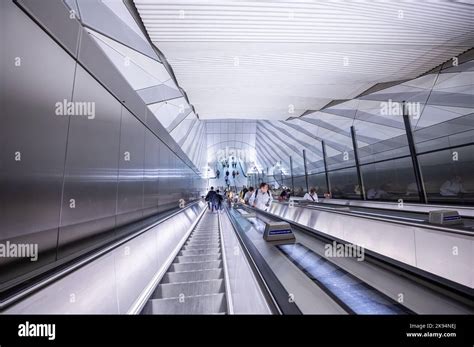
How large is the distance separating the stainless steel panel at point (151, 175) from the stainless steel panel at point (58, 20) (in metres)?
3.28

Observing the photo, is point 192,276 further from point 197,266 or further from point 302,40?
point 302,40

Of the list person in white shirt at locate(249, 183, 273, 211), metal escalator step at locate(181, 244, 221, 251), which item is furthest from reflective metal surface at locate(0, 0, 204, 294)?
person in white shirt at locate(249, 183, 273, 211)

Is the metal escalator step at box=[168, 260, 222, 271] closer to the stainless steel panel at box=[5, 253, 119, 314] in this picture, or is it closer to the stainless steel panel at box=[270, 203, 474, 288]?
the stainless steel panel at box=[5, 253, 119, 314]

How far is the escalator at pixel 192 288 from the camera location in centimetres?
269

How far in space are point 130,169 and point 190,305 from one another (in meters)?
3.13

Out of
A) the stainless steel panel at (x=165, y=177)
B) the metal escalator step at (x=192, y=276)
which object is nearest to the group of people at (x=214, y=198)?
the stainless steel panel at (x=165, y=177)

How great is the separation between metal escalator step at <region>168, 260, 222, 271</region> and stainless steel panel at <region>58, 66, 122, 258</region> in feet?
4.78

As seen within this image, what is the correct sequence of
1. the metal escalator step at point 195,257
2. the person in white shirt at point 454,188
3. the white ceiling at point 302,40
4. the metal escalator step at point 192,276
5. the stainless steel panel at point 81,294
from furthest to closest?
the person in white shirt at point 454,188 < the white ceiling at point 302,40 < the metal escalator step at point 195,257 < the metal escalator step at point 192,276 < the stainless steel panel at point 81,294

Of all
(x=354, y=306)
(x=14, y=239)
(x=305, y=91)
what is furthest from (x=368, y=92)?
(x=14, y=239)

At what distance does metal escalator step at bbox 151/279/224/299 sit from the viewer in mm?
3099

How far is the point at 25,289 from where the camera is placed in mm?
1445

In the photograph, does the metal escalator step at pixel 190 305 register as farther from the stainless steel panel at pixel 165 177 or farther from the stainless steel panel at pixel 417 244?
the stainless steel panel at pixel 165 177
